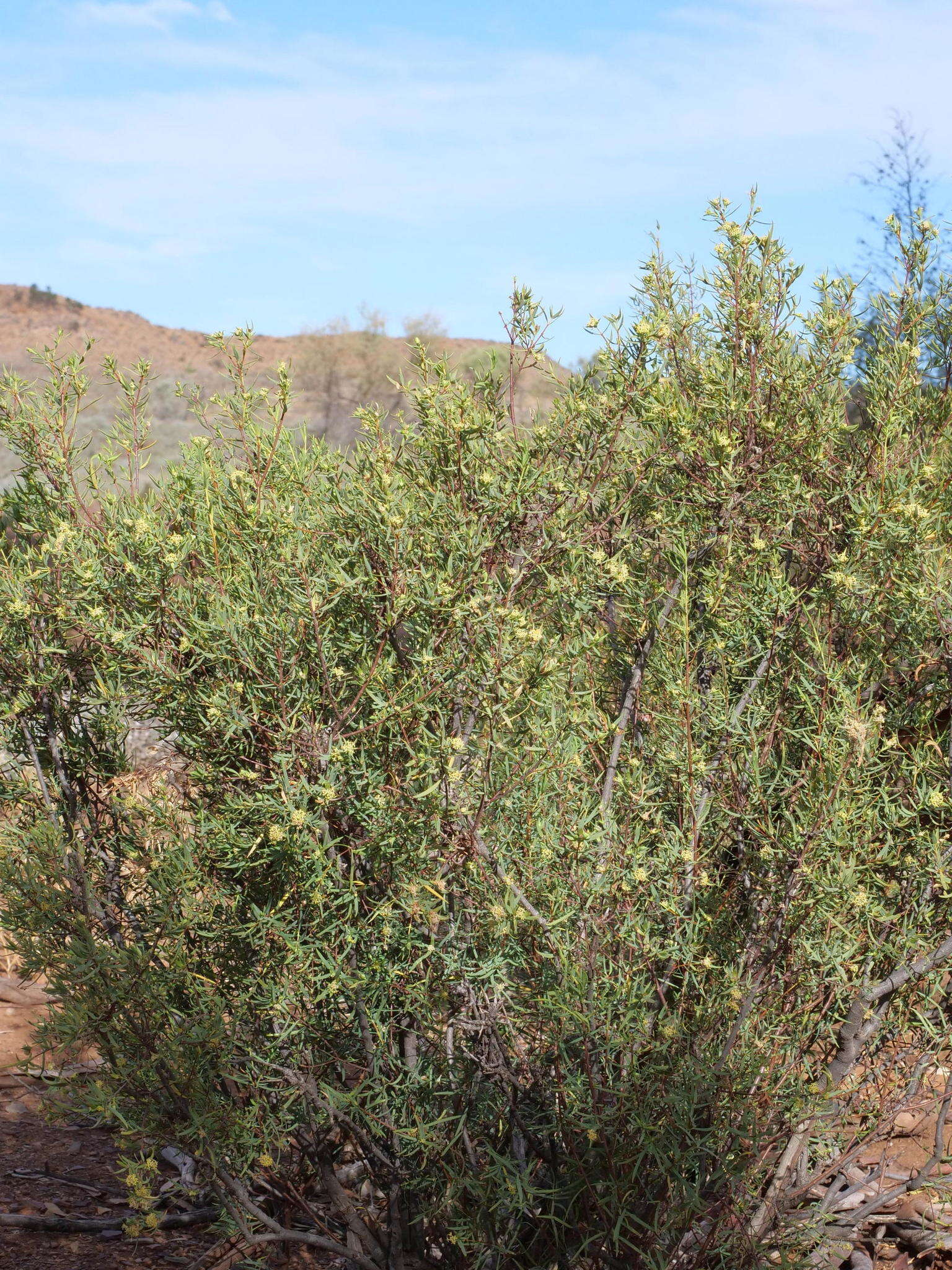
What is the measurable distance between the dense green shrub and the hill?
11.8 m

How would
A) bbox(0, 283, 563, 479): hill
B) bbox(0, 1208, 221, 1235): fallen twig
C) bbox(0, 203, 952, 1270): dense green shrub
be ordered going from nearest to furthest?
bbox(0, 203, 952, 1270): dense green shrub
bbox(0, 1208, 221, 1235): fallen twig
bbox(0, 283, 563, 479): hill

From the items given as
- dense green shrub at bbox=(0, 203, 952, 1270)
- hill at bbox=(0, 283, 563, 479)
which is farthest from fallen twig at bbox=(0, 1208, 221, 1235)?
hill at bbox=(0, 283, 563, 479)

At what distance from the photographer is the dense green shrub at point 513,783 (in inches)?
90.4

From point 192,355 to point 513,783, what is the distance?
45545mm

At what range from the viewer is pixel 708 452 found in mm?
2656

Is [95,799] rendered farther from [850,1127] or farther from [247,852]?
[850,1127]

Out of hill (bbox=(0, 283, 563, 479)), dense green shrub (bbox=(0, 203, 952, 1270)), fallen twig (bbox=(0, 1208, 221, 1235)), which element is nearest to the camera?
dense green shrub (bbox=(0, 203, 952, 1270))

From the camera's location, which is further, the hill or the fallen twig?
the hill

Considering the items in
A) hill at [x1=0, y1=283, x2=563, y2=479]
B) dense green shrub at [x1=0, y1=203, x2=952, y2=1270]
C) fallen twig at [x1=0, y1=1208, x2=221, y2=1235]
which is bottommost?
fallen twig at [x1=0, y1=1208, x2=221, y2=1235]

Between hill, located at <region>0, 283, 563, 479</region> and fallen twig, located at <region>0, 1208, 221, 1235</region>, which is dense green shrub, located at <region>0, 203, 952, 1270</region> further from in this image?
hill, located at <region>0, 283, 563, 479</region>

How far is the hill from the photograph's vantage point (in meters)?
25.9

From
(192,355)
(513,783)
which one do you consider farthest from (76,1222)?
(192,355)

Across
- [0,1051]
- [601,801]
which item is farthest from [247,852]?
[0,1051]

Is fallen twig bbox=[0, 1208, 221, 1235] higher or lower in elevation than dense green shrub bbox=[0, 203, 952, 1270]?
lower
